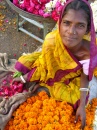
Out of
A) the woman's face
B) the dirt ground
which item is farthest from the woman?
the dirt ground

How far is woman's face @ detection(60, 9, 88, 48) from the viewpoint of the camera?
2090mm

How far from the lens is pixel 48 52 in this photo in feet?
8.32

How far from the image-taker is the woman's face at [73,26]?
6.86ft

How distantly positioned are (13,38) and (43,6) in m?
0.97

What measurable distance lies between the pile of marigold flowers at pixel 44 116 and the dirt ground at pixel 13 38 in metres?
1.37

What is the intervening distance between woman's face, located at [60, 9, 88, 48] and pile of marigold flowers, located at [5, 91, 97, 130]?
73 centimetres

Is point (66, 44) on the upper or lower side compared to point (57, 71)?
upper

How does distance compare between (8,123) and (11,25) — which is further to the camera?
(11,25)

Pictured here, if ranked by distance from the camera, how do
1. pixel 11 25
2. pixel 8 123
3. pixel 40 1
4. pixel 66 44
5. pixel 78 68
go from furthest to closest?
pixel 11 25 → pixel 40 1 → pixel 8 123 → pixel 78 68 → pixel 66 44

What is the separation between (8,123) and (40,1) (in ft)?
5.28

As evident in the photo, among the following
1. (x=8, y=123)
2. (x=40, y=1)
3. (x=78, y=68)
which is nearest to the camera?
(x=78, y=68)

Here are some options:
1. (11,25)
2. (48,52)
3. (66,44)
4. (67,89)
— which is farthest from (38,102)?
(11,25)

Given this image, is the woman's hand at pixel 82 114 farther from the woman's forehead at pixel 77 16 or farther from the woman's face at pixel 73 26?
the woman's forehead at pixel 77 16

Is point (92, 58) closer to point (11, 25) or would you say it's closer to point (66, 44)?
point (66, 44)
